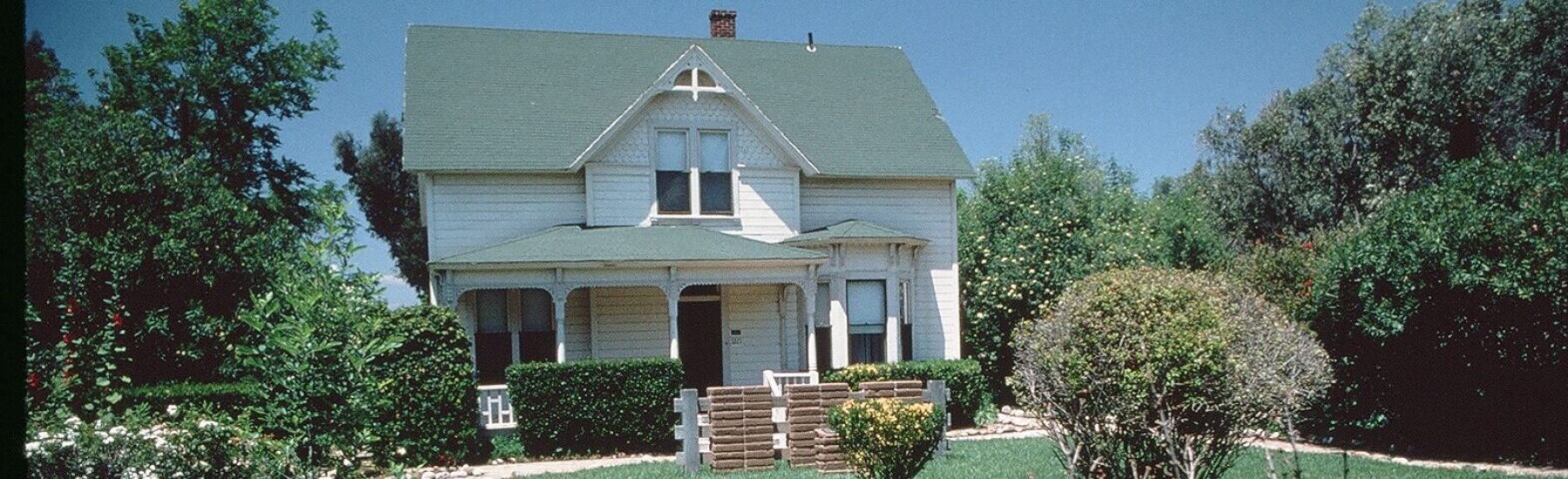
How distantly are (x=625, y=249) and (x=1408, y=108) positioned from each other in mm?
22812

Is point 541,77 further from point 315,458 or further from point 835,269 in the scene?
point 315,458

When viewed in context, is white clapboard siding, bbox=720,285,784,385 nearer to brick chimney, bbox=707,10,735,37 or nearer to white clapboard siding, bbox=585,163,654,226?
white clapboard siding, bbox=585,163,654,226

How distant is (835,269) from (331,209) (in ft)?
45.2

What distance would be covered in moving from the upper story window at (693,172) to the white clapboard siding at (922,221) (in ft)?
6.20

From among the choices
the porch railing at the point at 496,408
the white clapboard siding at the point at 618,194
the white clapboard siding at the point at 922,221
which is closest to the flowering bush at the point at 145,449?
the porch railing at the point at 496,408

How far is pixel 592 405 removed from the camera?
1620 cm

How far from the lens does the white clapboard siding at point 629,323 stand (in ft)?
63.1

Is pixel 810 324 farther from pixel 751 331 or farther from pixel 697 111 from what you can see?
pixel 697 111

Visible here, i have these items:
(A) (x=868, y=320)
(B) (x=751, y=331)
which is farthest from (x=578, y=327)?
(A) (x=868, y=320)

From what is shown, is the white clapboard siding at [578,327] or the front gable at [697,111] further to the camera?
the white clapboard siding at [578,327]

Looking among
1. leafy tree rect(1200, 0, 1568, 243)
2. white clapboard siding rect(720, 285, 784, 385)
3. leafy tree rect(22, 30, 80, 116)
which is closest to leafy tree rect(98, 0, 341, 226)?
leafy tree rect(22, 30, 80, 116)

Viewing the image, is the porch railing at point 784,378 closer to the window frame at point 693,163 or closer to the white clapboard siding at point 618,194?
the window frame at point 693,163

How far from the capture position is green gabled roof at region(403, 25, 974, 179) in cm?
1933

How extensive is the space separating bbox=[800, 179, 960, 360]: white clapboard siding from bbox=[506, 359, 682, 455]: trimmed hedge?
19.5ft
